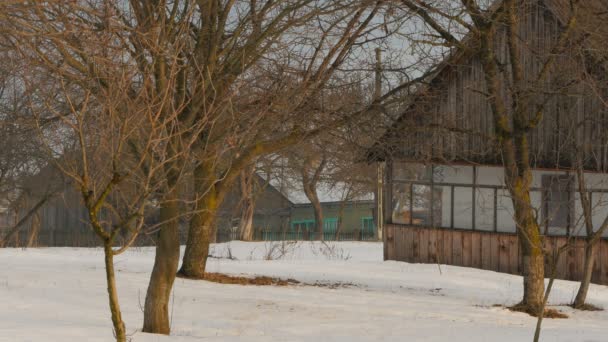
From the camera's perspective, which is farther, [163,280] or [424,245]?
[424,245]

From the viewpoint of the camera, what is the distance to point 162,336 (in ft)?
37.9

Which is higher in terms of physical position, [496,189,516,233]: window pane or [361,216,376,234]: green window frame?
[361,216,376,234]: green window frame

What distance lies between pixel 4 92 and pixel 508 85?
27.1 meters

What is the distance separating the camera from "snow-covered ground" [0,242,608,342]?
488 inches

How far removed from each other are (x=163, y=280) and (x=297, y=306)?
13.1 ft

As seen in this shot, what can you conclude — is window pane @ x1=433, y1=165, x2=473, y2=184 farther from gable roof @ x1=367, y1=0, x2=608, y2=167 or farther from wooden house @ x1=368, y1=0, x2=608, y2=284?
gable roof @ x1=367, y1=0, x2=608, y2=167

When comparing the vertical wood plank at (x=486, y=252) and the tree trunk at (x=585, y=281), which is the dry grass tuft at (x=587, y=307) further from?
the vertical wood plank at (x=486, y=252)

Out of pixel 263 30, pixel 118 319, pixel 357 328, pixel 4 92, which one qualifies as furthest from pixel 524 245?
pixel 4 92

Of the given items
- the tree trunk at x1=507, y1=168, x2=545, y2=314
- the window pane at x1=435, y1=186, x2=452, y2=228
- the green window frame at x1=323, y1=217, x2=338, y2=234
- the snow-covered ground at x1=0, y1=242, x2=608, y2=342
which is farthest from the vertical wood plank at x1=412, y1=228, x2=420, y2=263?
the green window frame at x1=323, y1=217, x2=338, y2=234

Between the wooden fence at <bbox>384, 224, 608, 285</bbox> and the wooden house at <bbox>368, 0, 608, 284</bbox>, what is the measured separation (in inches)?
1.0

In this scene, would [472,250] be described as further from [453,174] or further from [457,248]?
[453,174]

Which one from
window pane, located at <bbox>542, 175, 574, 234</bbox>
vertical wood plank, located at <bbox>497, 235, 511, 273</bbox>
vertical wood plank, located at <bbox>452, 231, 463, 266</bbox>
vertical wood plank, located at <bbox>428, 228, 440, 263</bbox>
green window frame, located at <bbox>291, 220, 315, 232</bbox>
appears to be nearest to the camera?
window pane, located at <bbox>542, 175, 574, 234</bbox>

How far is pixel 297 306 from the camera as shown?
50.6ft

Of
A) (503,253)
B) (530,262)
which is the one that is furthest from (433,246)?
(530,262)
